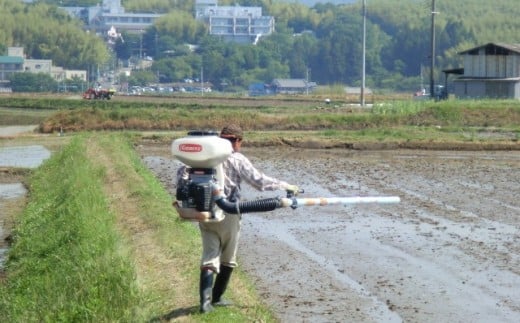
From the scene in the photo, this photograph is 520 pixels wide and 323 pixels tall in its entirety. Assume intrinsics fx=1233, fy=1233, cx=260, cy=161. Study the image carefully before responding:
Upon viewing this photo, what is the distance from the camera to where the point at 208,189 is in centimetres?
860

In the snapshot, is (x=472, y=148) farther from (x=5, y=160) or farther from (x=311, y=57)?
(x=311, y=57)

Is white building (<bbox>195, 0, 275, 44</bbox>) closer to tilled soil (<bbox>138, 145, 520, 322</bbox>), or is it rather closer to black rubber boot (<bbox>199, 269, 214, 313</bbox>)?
tilled soil (<bbox>138, 145, 520, 322</bbox>)

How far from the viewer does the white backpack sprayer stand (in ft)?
28.0

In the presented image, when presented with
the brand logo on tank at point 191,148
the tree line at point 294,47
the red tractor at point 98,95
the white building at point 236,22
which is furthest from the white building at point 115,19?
the brand logo on tank at point 191,148

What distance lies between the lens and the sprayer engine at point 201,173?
335 inches

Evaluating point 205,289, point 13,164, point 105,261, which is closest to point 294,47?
point 13,164

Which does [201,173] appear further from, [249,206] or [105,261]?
[105,261]

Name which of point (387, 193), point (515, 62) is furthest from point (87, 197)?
point (515, 62)

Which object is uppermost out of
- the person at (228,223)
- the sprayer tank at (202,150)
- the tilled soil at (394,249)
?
the sprayer tank at (202,150)

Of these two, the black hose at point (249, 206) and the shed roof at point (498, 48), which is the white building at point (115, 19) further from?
the black hose at point (249, 206)

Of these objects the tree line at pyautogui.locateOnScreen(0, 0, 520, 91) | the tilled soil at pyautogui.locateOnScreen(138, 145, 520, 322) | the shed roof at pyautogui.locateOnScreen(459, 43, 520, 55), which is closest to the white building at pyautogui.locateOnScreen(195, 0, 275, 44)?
the tree line at pyautogui.locateOnScreen(0, 0, 520, 91)

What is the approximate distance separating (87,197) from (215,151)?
20.1ft

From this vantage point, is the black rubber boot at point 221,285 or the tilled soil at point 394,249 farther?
the tilled soil at point 394,249

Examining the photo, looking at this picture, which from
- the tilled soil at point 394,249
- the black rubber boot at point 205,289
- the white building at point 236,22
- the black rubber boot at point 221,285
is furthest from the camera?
the white building at point 236,22
